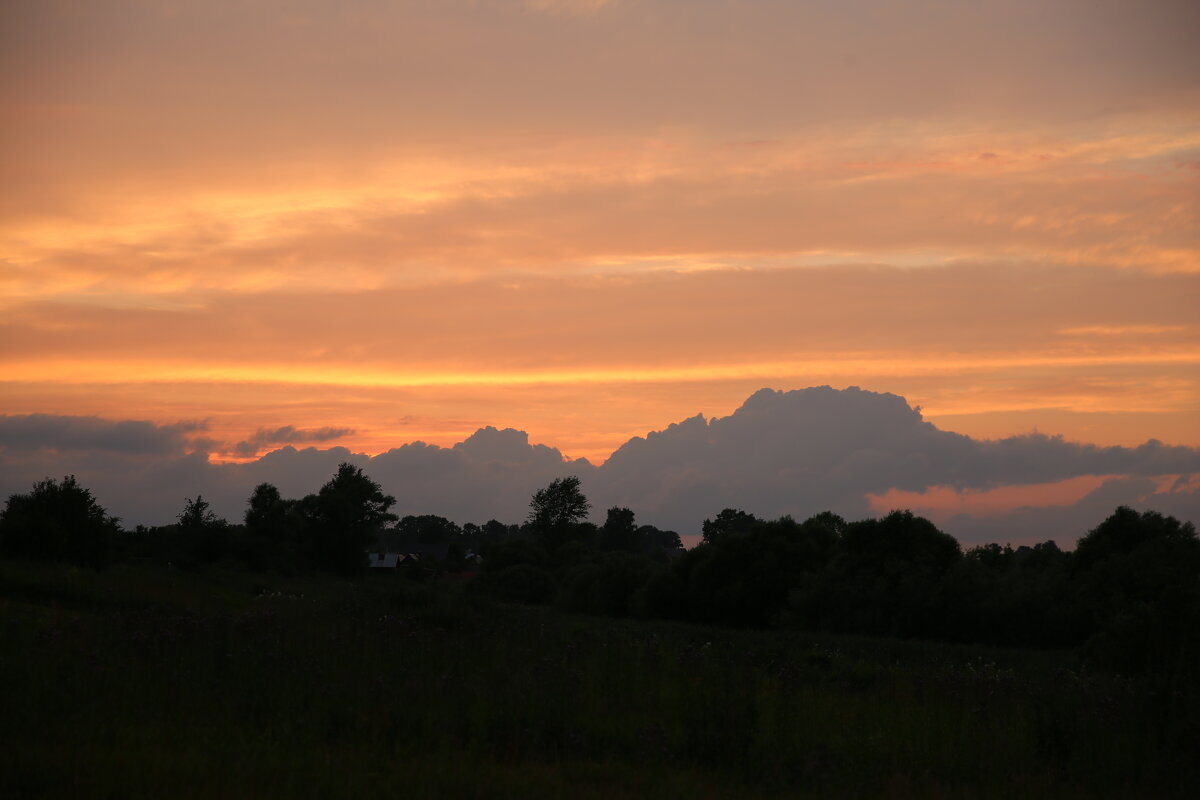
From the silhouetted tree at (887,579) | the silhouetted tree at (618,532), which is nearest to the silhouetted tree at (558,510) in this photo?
the silhouetted tree at (618,532)

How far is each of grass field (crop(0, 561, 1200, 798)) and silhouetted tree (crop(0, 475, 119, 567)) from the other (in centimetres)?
1787

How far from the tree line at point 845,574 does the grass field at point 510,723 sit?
1623 millimetres

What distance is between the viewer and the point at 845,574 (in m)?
42.2

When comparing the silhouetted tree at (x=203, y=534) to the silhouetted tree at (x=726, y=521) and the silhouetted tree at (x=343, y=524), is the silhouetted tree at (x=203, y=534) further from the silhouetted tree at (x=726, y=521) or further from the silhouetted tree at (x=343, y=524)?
the silhouetted tree at (x=726, y=521)

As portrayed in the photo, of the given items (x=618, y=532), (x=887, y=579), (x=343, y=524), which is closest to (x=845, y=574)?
(x=887, y=579)

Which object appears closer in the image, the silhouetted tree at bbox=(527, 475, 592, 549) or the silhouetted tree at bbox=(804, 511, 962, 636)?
the silhouetted tree at bbox=(804, 511, 962, 636)

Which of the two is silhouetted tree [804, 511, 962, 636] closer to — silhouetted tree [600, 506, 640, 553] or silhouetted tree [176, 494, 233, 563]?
silhouetted tree [176, 494, 233, 563]

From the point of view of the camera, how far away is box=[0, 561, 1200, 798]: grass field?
854 centimetres

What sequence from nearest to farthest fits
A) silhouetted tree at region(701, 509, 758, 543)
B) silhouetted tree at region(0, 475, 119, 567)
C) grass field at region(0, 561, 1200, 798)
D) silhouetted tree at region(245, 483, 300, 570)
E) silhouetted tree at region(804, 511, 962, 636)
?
grass field at region(0, 561, 1200, 798), silhouetted tree at region(0, 475, 119, 567), silhouetted tree at region(804, 511, 962, 636), silhouetted tree at region(245, 483, 300, 570), silhouetted tree at region(701, 509, 758, 543)

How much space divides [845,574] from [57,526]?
29.7m

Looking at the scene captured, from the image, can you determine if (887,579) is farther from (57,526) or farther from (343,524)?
(343,524)

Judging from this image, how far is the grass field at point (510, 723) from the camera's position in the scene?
8539 mm

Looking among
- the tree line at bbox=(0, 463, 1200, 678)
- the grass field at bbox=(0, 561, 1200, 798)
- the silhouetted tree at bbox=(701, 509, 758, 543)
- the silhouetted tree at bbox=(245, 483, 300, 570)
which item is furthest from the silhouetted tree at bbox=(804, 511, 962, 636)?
the silhouetted tree at bbox=(701, 509, 758, 543)

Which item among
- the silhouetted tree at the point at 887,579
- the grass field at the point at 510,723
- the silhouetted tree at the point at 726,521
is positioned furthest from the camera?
the silhouetted tree at the point at 726,521
